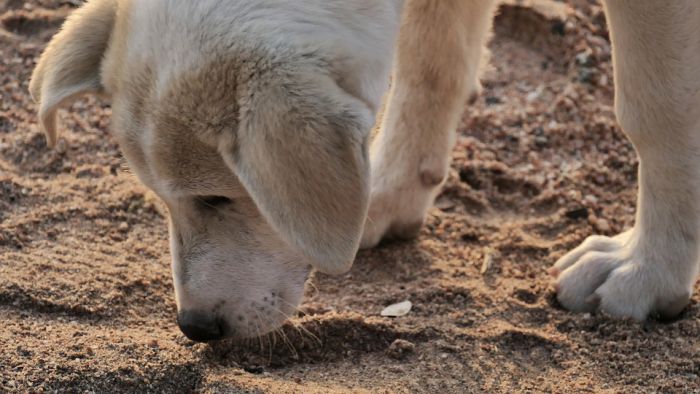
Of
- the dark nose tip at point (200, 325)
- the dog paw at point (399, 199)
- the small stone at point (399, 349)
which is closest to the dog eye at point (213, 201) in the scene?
the dark nose tip at point (200, 325)

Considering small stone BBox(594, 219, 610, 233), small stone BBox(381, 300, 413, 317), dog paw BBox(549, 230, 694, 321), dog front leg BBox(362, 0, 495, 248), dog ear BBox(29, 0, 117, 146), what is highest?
dog ear BBox(29, 0, 117, 146)

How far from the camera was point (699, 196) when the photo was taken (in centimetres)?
381

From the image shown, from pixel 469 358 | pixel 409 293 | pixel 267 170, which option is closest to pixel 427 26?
pixel 409 293

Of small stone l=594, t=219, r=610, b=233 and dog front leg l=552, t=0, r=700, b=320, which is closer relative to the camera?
dog front leg l=552, t=0, r=700, b=320

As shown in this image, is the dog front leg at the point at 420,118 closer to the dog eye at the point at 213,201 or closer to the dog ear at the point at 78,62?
the dog eye at the point at 213,201

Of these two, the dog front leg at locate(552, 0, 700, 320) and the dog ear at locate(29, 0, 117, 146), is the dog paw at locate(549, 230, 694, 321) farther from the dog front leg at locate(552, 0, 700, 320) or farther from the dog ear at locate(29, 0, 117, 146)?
the dog ear at locate(29, 0, 117, 146)

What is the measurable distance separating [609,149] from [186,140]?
2.44m

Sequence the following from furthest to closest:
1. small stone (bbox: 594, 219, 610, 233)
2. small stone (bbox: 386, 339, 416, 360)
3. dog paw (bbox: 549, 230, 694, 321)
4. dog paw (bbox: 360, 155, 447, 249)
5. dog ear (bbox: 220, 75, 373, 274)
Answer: small stone (bbox: 594, 219, 610, 233) → dog paw (bbox: 360, 155, 447, 249) → dog paw (bbox: 549, 230, 694, 321) → small stone (bbox: 386, 339, 416, 360) → dog ear (bbox: 220, 75, 373, 274)

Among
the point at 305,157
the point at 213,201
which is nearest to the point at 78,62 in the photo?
the point at 213,201

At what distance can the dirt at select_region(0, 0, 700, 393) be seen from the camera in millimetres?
3473

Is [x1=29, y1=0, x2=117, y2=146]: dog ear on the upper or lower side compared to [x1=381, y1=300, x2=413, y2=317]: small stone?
upper

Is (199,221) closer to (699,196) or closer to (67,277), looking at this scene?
(67,277)

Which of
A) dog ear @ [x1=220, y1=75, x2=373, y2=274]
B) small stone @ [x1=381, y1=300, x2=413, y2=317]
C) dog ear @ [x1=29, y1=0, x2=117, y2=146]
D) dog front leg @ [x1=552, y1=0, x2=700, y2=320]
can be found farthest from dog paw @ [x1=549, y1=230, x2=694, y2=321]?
dog ear @ [x1=29, y1=0, x2=117, y2=146]

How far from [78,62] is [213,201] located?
23.4 inches
